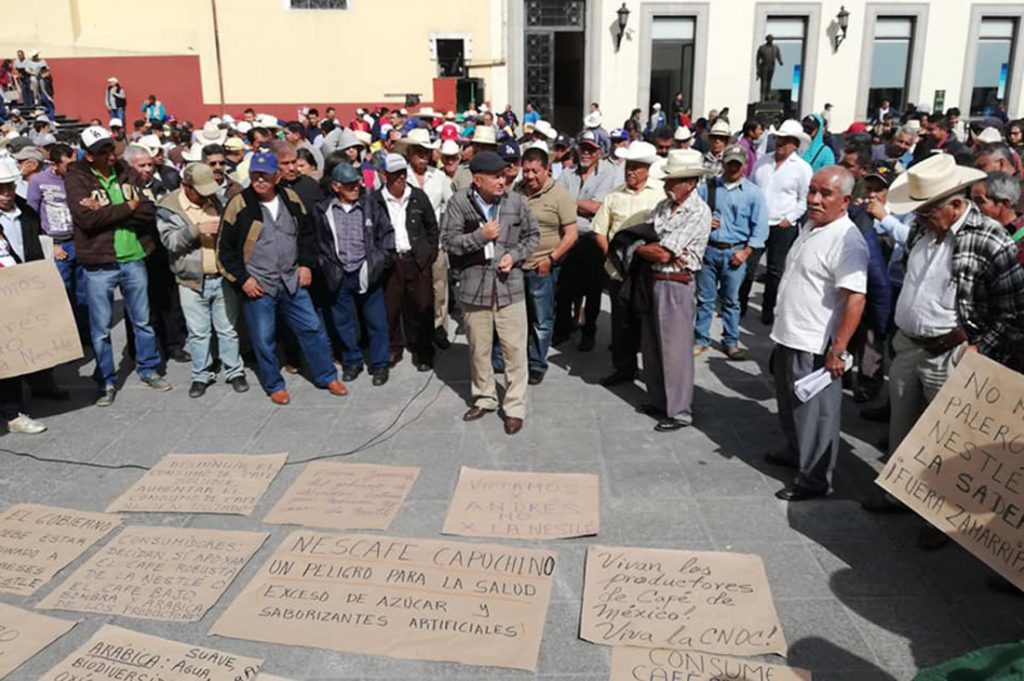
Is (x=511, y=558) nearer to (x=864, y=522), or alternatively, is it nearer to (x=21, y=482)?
(x=864, y=522)

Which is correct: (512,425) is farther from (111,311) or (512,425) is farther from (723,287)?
(111,311)

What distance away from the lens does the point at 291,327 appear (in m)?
6.57

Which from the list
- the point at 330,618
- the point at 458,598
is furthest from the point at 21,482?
the point at 458,598

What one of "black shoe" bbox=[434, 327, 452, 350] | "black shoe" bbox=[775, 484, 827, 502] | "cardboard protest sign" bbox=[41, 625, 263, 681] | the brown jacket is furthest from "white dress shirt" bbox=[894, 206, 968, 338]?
the brown jacket

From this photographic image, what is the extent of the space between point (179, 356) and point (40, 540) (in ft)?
10.5

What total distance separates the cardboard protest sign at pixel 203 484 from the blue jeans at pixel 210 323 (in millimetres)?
1337

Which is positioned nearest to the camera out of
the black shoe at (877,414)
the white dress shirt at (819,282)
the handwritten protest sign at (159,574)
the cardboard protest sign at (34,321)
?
the handwritten protest sign at (159,574)

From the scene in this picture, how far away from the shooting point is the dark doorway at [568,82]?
2270 centimetres

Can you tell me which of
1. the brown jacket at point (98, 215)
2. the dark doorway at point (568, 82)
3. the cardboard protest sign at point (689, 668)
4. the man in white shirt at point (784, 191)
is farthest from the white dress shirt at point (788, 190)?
the dark doorway at point (568, 82)

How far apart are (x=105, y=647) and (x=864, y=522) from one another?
3837mm

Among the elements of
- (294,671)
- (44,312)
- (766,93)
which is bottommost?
(294,671)

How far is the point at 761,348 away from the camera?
298 inches

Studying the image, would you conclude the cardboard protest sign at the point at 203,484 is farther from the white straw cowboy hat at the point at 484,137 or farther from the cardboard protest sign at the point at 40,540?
the white straw cowboy hat at the point at 484,137

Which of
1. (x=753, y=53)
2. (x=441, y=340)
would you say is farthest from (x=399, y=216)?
(x=753, y=53)
